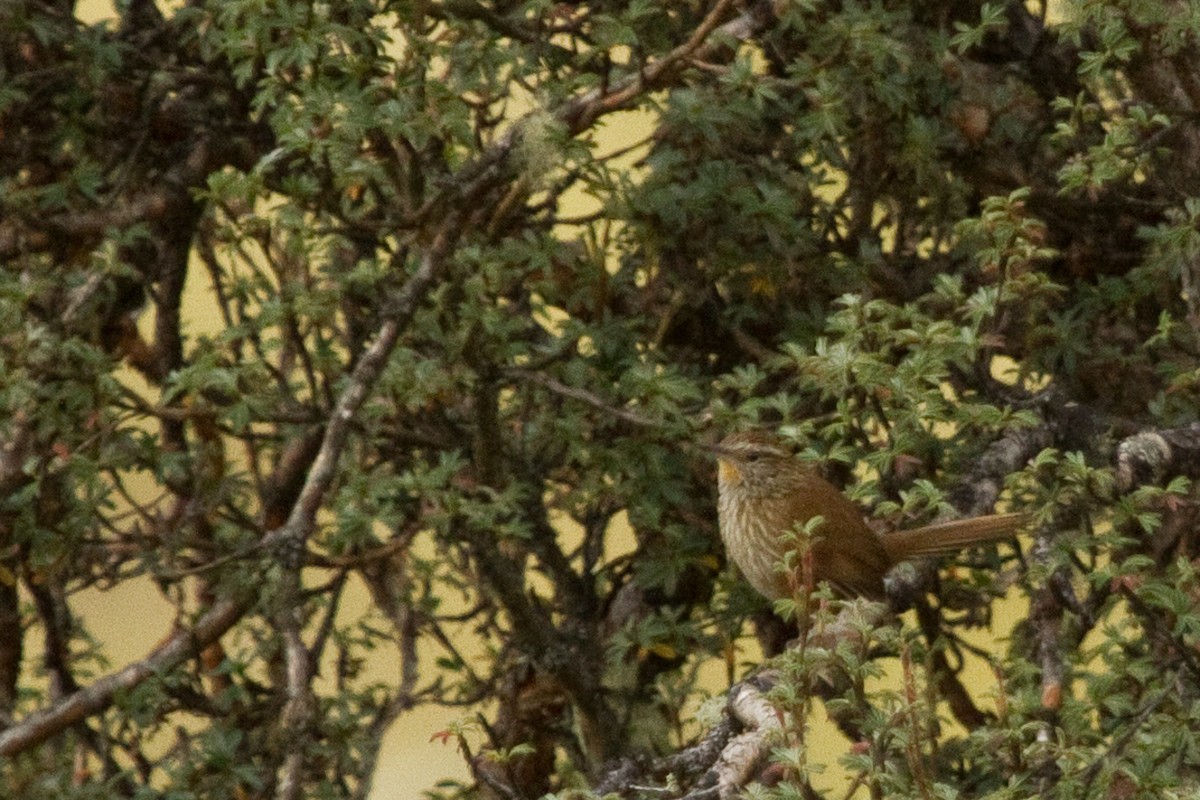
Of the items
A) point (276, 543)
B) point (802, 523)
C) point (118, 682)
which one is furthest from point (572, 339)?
point (118, 682)

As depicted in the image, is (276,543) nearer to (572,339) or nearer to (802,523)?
(572,339)

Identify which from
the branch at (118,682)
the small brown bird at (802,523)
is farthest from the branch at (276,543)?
the small brown bird at (802,523)

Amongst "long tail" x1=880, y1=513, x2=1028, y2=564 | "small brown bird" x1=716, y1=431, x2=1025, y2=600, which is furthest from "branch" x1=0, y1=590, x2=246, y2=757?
"long tail" x1=880, y1=513, x2=1028, y2=564

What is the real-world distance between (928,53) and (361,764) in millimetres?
2200

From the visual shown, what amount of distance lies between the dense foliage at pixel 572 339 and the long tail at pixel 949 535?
0.06 metres

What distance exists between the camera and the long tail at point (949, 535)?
3.80 metres

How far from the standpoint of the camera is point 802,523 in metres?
3.94

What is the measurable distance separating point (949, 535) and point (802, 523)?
11.6 inches

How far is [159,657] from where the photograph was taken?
15.2 ft

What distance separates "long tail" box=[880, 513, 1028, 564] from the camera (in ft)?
12.5

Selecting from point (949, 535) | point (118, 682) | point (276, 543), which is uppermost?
point (118, 682)

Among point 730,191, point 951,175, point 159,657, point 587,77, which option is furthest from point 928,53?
point 159,657

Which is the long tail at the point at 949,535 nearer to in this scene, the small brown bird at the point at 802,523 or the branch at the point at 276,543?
the small brown bird at the point at 802,523

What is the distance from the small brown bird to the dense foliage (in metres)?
0.10
